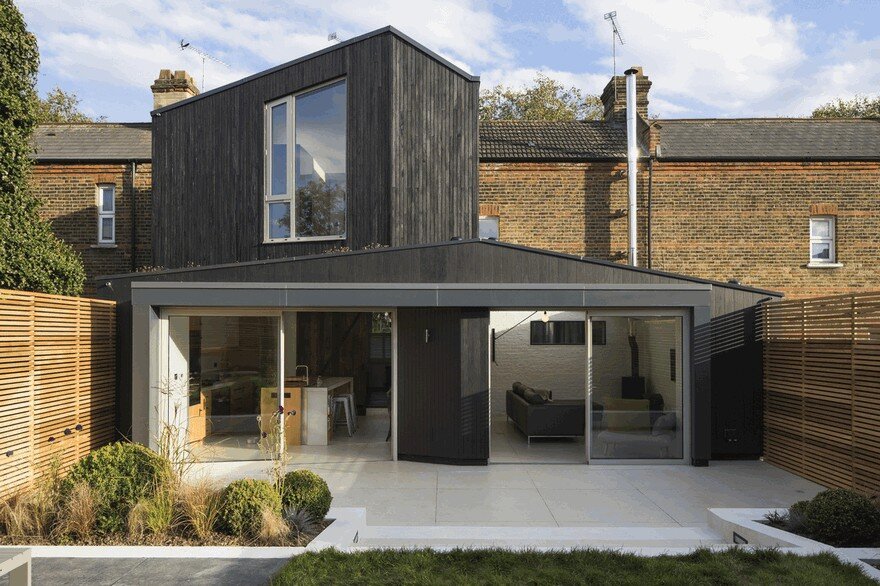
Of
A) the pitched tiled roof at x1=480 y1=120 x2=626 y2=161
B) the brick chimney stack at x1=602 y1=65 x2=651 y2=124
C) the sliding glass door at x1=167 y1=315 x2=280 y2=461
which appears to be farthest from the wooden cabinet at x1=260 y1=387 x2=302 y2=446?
the brick chimney stack at x1=602 y1=65 x2=651 y2=124

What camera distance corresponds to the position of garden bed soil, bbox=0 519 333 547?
16.4 feet

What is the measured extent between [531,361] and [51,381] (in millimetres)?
9087

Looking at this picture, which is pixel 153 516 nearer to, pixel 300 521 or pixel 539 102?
→ pixel 300 521

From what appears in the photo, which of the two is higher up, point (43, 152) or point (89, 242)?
point (43, 152)

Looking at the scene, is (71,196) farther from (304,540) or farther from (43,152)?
(304,540)

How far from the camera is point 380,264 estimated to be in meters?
8.72

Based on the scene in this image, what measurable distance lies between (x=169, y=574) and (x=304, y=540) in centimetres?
104

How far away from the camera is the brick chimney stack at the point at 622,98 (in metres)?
14.9

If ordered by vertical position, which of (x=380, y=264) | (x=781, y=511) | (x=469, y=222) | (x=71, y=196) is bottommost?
(x=781, y=511)

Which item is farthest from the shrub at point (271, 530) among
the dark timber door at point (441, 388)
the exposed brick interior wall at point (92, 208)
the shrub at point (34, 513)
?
the exposed brick interior wall at point (92, 208)

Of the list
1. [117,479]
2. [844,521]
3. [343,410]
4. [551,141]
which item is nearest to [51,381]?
[117,479]

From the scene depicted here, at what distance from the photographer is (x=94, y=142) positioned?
15383 millimetres

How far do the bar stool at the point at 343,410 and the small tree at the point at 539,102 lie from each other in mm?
16334

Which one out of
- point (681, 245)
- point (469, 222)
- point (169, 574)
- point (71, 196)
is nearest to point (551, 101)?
point (681, 245)
